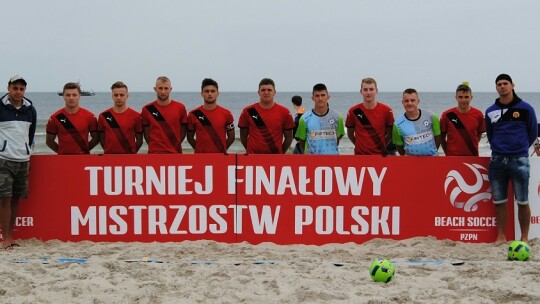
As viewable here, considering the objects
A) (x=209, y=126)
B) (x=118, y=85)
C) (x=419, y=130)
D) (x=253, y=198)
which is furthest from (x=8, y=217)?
(x=419, y=130)

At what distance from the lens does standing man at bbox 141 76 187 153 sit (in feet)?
23.1

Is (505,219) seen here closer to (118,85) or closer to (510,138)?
(510,138)

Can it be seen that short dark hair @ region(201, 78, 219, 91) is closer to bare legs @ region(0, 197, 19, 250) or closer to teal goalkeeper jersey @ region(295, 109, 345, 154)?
teal goalkeeper jersey @ region(295, 109, 345, 154)

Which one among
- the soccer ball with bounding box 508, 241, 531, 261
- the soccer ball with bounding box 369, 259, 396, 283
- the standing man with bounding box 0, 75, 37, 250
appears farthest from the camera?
the standing man with bounding box 0, 75, 37, 250

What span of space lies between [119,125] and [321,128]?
7.78 ft

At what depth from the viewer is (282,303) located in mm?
4605

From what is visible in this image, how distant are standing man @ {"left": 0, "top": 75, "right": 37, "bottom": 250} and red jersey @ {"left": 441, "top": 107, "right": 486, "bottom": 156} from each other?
4692 millimetres

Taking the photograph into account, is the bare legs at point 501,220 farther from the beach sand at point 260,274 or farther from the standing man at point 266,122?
the standing man at point 266,122

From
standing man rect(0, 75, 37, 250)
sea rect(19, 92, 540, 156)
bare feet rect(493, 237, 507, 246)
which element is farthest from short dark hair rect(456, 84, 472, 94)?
sea rect(19, 92, 540, 156)

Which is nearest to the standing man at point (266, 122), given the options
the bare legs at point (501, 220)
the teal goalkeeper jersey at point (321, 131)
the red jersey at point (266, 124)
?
the red jersey at point (266, 124)

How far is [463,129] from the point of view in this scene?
23.1 ft

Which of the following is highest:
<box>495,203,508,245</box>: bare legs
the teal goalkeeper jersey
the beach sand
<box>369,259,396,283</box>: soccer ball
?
the teal goalkeeper jersey

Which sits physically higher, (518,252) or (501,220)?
(501,220)

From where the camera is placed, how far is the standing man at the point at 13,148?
6.40m
